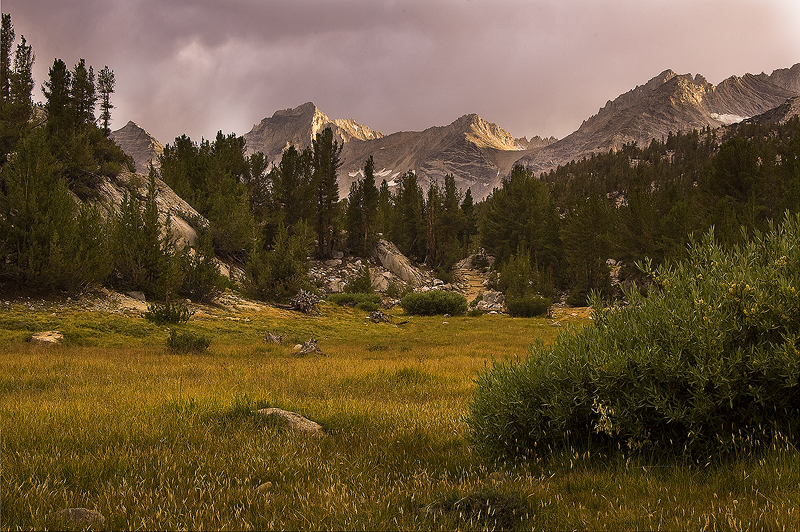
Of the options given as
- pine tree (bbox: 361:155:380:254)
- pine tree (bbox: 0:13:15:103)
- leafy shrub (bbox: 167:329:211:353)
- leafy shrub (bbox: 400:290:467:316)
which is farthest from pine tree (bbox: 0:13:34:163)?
pine tree (bbox: 361:155:380:254)

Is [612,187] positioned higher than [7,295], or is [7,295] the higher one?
[612,187]

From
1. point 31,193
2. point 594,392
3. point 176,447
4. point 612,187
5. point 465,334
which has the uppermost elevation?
point 612,187

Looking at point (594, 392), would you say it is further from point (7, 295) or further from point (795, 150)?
point (795, 150)

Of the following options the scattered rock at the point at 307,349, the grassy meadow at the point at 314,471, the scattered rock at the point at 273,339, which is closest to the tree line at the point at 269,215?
the scattered rock at the point at 273,339

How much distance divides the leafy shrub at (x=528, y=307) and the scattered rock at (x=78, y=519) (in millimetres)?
34708

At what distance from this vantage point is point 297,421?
551 centimetres

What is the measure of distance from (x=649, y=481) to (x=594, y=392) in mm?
840

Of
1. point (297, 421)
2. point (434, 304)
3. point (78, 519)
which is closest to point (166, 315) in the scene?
point (297, 421)

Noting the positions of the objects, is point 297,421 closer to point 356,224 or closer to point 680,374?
point 680,374

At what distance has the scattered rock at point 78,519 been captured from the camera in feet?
9.44

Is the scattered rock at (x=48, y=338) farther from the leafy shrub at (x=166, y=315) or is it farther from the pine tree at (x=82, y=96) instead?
the pine tree at (x=82, y=96)

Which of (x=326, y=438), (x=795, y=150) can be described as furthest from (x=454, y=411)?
(x=795, y=150)

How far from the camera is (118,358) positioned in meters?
11.6

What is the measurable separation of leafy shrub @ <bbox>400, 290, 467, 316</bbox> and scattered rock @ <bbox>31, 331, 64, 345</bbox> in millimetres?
23362
